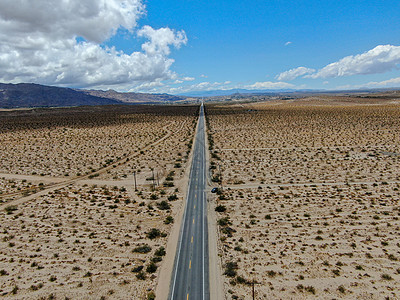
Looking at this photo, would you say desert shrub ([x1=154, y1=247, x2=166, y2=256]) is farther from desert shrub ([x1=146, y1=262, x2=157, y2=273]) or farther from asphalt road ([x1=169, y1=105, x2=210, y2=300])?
desert shrub ([x1=146, y1=262, x2=157, y2=273])

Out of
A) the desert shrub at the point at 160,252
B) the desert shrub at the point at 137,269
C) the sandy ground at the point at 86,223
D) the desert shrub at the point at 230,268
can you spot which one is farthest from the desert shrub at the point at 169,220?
the desert shrub at the point at 230,268

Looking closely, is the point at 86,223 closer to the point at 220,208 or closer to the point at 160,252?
the point at 160,252

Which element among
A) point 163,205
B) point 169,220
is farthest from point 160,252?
point 163,205

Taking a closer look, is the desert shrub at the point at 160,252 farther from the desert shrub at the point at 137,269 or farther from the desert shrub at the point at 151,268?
the desert shrub at the point at 137,269

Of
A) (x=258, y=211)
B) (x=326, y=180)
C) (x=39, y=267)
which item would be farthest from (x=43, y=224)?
(x=326, y=180)

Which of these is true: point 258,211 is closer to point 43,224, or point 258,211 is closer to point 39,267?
point 39,267

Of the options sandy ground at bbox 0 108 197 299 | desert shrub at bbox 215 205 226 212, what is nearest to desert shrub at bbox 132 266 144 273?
sandy ground at bbox 0 108 197 299
